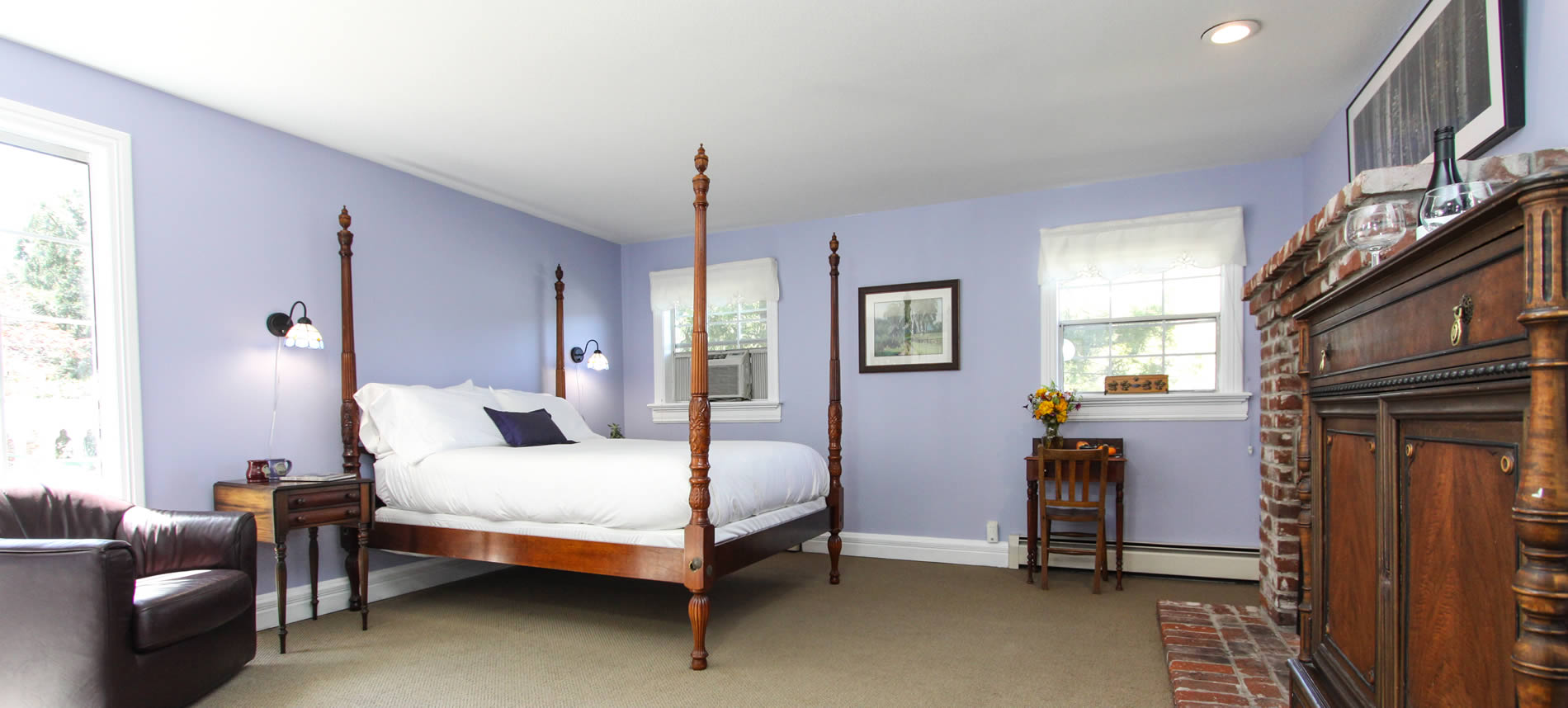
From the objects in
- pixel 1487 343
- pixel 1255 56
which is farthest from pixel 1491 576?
pixel 1255 56

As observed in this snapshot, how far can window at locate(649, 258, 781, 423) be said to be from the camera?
589 cm

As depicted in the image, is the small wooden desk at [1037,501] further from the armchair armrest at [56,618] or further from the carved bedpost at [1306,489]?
the armchair armrest at [56,618]

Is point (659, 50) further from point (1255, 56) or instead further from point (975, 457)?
point (975, 457)

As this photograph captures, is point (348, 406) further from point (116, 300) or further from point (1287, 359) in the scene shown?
point (1287, 359)

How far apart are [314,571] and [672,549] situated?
1903 millimetres

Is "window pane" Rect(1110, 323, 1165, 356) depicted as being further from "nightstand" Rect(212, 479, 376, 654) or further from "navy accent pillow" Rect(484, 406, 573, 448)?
"nightstand" Rect(212, 479, 376, 654)

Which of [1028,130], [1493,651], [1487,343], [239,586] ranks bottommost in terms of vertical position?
[239,586]

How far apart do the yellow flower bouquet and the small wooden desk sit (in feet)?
0.54

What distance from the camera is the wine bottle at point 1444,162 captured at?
1651mm

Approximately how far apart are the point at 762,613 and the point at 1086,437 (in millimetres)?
2322

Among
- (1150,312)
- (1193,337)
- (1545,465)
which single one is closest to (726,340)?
(1150,312)

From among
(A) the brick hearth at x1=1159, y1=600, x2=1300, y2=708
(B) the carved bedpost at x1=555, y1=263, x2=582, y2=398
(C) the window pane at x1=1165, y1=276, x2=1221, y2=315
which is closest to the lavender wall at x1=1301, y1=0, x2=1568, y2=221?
(A) the brick hearth at x1=1159, y1=600, x2=1300, y2=708

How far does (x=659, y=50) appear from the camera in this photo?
9.91 ft

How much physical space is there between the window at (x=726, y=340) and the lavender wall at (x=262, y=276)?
1.32 m
